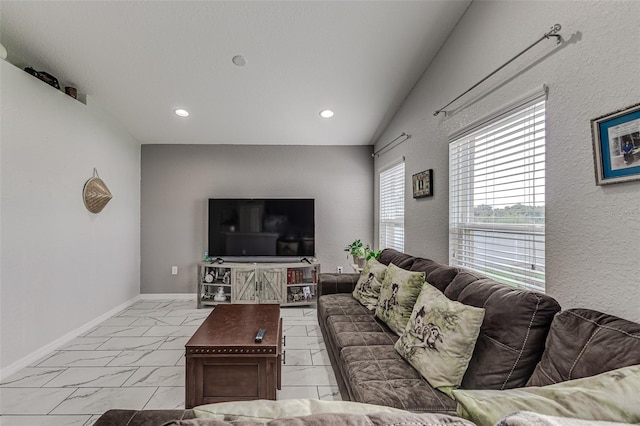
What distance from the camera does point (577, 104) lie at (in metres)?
1.29

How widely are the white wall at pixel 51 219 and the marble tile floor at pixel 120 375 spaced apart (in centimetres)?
31

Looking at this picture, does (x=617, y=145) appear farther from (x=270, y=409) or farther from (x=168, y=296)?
(x=168, y=296)

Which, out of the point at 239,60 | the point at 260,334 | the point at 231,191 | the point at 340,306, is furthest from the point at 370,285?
the point at 231,191

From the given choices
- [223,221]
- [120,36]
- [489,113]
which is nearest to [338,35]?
[489,113]

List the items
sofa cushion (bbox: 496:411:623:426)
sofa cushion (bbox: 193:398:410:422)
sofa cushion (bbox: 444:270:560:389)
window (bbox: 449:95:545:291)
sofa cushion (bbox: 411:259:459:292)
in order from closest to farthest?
sofa cushion (bbox: 496:411:623:426) → sofa cushion (bbox: 193:398:410:422) → sofa cushion (bbox: 444:270:560:389) → window (bbox: 449:95:545:291) → sofa cushion (bbox: 411:259:459:292)

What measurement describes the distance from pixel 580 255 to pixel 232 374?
1.91 m

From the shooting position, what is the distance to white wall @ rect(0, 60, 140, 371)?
2.44 metres

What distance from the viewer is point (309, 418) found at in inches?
21.3

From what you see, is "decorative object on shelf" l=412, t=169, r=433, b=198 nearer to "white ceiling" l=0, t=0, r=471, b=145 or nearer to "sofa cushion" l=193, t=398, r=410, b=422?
"white ceiling" l=0, t=0, r=471, b=145

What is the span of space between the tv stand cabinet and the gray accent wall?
18.4 inches

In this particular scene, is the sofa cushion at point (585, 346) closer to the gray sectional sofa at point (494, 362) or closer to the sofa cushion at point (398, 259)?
the gray sectional sofa at point (494, 362)

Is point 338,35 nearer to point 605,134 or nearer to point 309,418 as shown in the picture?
point 605,134

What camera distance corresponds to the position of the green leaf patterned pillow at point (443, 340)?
1.38m

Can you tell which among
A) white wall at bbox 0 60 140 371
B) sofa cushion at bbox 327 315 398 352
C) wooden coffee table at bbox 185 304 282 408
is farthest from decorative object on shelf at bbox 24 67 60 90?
sofa cushion at bbox 327 315 398 352
